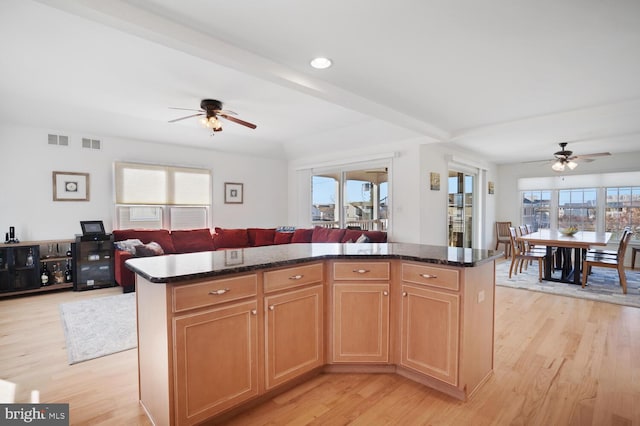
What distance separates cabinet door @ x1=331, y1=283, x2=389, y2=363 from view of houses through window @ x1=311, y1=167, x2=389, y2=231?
365 cm

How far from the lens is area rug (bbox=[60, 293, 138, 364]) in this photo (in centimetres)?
286

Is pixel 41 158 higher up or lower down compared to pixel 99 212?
higher up

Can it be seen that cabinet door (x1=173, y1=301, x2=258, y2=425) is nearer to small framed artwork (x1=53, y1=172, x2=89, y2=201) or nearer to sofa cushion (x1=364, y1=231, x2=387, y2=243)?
sofa cushion (x1=364, y1=231, x2=387, y2=243)

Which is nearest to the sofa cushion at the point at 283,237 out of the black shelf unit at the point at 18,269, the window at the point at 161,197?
the window at the point at 161,197

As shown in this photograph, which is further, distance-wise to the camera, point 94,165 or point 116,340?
point 94,165

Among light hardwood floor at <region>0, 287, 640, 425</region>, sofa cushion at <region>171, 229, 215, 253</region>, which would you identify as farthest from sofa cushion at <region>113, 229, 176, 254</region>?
light hardwood floor at <region>0, 287, 640, 425</region>

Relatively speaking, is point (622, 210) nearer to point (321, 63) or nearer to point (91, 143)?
point (321, 63)

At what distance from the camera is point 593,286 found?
196 inches

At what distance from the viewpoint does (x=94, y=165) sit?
534 cm

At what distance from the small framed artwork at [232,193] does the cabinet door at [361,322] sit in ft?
16.6

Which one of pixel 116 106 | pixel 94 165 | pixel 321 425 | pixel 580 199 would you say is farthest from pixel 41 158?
pixel 580 199

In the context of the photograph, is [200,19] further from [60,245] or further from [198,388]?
[60,245]

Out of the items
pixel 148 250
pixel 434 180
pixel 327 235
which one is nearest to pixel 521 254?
pixel 434 180

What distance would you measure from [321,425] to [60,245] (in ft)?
17.2
